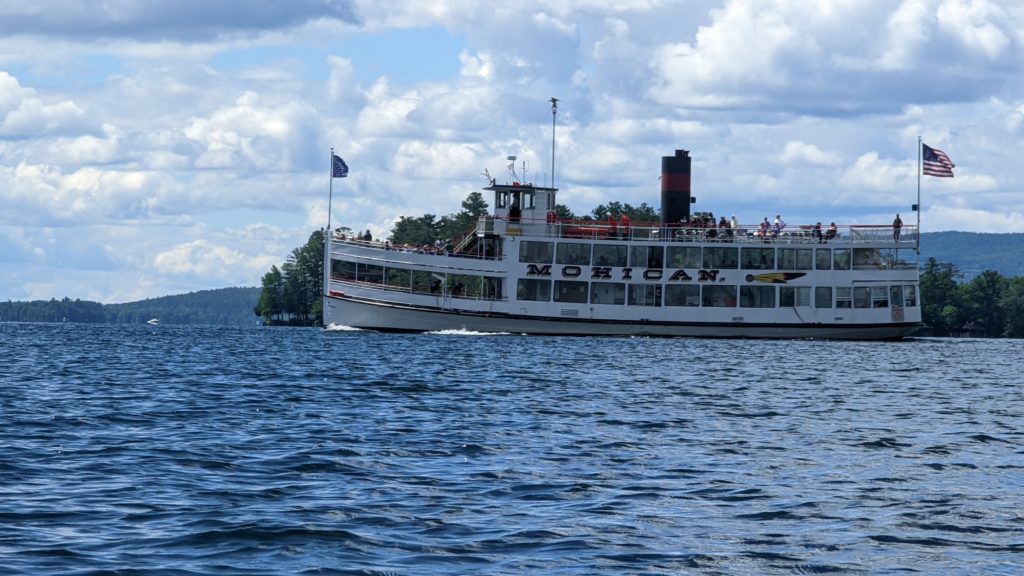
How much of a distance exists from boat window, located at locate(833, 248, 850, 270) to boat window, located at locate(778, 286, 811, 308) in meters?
2.10

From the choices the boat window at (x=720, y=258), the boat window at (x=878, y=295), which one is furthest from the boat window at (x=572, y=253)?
the boat window at (x=878, y=295)

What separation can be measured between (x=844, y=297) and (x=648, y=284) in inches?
420

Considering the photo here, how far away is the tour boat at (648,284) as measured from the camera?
75.1 meters

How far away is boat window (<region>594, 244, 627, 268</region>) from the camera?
7569cm

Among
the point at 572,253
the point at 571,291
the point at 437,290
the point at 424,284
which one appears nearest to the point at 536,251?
the point at 572,253

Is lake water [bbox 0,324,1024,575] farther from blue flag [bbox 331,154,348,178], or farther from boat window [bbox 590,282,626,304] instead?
blue flag [bbox 331,154,348,178]

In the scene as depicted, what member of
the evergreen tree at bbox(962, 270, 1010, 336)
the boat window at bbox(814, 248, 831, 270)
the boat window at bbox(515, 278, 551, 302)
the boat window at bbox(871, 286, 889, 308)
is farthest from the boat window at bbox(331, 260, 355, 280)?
the evergreen tree at bbox(962, 270, 1010, 336)

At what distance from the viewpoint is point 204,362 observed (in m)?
49.9

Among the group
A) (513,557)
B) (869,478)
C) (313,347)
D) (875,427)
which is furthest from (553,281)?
(513,557)

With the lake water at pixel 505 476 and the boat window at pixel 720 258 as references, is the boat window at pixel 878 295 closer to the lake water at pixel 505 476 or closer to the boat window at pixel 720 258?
the boat window at pixel 720 258

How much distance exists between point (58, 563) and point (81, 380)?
2615cm

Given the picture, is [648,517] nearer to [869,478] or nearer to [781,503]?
[781,503]

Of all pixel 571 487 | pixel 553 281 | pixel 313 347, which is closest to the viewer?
pixel 571 487

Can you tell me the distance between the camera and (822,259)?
75.8 m
